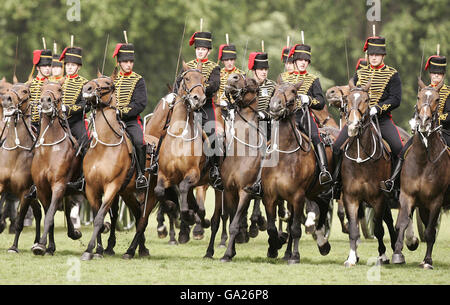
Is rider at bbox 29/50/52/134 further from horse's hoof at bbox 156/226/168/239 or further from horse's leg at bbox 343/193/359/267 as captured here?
horse's leg at bbox 343/193/359/267

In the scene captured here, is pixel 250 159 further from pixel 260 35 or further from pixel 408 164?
pixel 260 35

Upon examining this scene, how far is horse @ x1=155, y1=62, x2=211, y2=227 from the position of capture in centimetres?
1274

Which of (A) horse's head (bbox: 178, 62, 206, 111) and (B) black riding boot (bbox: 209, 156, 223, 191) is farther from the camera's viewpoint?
(B) black riding boot (bbox: 209, 156, 223, 191)

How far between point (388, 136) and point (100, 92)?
12.3 feet

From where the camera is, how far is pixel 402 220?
1209 centimetres

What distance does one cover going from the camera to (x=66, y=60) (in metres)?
14.4

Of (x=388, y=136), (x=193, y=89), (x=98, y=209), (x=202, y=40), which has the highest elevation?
(x=202, y=40)

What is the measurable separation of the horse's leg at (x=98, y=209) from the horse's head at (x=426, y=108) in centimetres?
391

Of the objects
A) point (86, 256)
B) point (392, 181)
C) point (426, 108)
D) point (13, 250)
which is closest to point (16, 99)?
point (13, 250)

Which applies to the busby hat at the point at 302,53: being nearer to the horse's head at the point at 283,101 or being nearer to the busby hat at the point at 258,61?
the busby hat at the point at 258,61

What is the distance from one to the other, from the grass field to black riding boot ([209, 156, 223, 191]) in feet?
3.33

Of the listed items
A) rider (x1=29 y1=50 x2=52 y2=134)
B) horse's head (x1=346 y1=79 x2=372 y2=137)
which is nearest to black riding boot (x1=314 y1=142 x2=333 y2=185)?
horse's head (x1=346 y1=79 x2=372 y2=137)

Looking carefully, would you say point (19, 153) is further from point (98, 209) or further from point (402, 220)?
point (402, 220)
